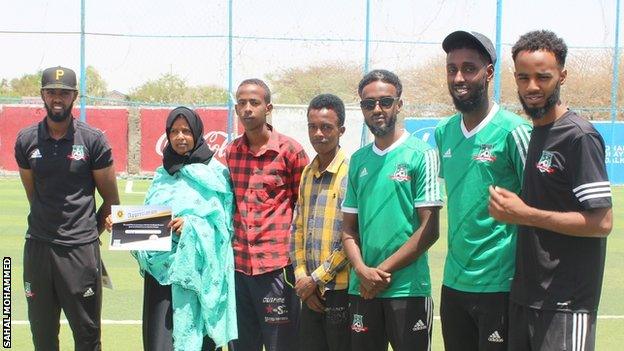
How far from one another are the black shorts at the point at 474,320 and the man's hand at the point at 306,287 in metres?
0.98

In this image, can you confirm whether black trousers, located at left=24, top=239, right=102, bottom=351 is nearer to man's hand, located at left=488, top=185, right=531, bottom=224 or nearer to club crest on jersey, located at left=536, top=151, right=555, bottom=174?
man's hand, located at left=488, top=185, right=531, bottom=224

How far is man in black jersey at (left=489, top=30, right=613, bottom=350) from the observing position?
13.3ft

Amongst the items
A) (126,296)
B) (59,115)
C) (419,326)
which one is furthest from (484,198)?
(126,296)

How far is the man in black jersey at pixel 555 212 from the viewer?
13.3ft

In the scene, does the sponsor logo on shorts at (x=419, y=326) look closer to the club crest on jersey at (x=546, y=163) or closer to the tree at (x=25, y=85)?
the club crest on jersey at (x=546, y=163)

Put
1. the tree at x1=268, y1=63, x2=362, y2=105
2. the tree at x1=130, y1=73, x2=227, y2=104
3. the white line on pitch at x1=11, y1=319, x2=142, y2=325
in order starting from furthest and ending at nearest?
the tree at x1=130, y1=73, x2=227, y2=104, the tree at x1=268, y1=63, x2=362, y2=105, the white line on pitch at x1=11, y1=319, x2=142, y2=325

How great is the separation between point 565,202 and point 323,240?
191cm

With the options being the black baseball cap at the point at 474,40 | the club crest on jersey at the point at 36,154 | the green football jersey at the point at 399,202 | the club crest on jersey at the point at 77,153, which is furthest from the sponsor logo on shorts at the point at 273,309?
the black baseball cap at the point at 474,40

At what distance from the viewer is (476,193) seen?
466 centimetres

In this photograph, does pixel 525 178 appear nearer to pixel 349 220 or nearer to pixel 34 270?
pixel 349 220

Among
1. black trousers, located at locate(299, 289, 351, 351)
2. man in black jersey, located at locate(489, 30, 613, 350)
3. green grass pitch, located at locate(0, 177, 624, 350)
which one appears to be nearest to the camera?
man in black jersey, located at locate(489, 30, 613, 350)

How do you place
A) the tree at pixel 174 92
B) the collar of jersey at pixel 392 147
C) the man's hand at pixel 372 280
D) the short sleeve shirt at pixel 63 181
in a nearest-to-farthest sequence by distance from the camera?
the man's hand at pixel 372 280 < the collar of jersey at pixel 392 147 < the short sleeve shirt at pixel 63 181 < the tree at pixel 174 92

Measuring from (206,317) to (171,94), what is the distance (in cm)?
2680

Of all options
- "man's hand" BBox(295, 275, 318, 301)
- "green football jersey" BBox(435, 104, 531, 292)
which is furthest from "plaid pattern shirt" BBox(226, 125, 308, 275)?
"green football jersey" BBox(435, 104, 531, 292)
